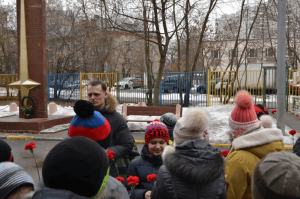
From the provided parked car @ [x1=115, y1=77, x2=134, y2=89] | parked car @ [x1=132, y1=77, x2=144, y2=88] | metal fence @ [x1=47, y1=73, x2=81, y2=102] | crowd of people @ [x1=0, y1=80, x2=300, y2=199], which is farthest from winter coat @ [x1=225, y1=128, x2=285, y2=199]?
metal fence @ [x1=47, y1=73, x2=81, y2=102]

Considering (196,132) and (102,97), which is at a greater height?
(102,97)

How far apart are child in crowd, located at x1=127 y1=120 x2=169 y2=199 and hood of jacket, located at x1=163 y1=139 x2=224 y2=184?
2.47 ft

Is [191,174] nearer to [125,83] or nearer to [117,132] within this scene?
[117,132]

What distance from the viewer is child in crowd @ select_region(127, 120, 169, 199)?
8.28 feet

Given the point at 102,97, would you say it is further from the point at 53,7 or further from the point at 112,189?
the point at 53,7

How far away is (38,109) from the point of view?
1023 cm

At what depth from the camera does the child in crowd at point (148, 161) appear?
2525 millimetres

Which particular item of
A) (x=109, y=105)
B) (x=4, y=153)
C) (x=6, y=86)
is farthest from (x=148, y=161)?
(x=6, y=86)

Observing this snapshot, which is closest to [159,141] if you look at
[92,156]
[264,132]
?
[264,132]

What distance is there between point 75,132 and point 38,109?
28.6 ft

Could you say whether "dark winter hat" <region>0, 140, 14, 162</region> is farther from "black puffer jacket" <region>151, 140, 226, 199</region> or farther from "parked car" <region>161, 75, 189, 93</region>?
"parked car" <region>161, 75, 189, 93</region>

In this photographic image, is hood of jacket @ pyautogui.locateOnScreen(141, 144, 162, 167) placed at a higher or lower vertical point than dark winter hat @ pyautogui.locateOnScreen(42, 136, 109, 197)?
lower

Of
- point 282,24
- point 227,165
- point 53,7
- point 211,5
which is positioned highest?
point 53,7

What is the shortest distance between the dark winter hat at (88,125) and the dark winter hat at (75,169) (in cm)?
104
